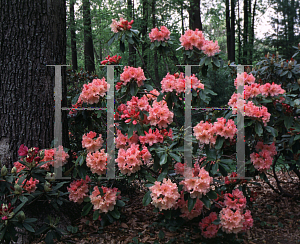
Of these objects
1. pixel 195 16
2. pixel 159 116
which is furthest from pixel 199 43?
pixel 195 16

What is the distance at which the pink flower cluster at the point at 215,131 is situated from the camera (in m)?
1.82

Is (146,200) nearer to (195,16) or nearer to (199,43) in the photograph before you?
(199,43)

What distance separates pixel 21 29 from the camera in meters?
2.15

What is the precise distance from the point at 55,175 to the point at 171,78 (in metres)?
1.13

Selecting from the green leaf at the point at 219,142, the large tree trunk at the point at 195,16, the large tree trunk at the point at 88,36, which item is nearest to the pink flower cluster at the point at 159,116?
the green leaf at the point at 219,142

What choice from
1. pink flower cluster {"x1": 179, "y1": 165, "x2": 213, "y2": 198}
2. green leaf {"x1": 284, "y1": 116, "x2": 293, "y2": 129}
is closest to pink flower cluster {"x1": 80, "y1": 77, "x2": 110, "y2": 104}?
pink flower cluster {"x1": 179, "y1": 165, "x2": 213, "y2": 198}

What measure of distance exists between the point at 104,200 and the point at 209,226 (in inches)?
33.4

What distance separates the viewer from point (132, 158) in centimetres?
179

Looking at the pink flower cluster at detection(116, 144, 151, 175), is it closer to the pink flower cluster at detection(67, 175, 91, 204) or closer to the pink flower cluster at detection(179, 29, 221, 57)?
the pink flower cluster at detection(67, 175, 91, 204)

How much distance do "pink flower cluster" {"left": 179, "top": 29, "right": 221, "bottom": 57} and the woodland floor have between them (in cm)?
154

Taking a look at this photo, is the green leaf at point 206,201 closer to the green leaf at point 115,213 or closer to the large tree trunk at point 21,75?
the green leaf at point 115,213

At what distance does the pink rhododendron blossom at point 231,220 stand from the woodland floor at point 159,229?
374 millimetres

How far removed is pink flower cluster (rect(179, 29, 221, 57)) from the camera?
2.15m

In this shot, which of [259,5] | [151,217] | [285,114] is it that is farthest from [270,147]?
[259,5]
